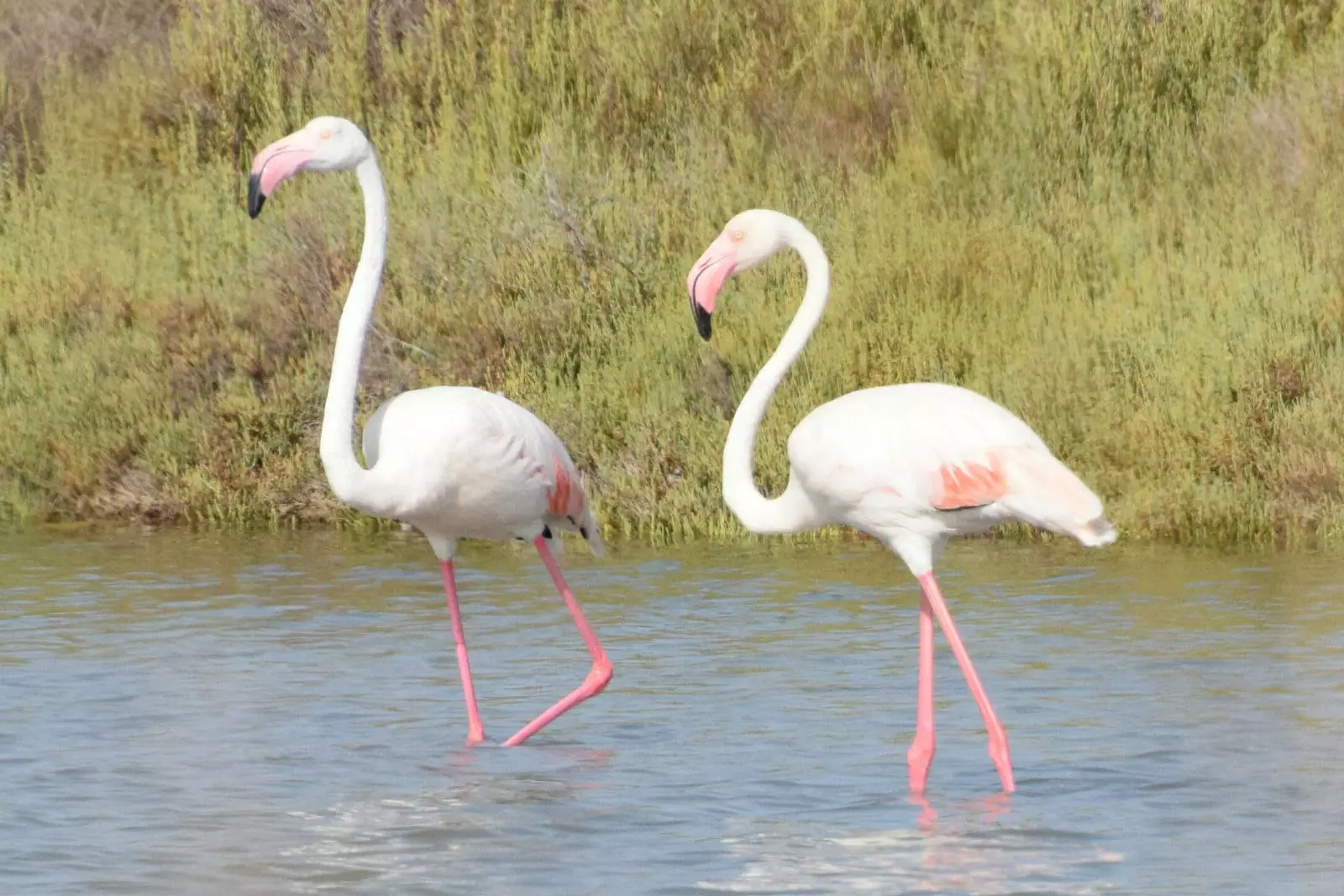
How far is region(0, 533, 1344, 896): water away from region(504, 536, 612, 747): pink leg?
88 millimetres

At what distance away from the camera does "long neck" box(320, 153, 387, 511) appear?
22.6ft

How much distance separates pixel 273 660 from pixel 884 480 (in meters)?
2.99

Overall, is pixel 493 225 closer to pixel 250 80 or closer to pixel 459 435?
pixel 250 80

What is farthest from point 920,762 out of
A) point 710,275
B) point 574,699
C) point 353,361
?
point 353,361

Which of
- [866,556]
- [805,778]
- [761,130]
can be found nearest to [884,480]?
[805,778]

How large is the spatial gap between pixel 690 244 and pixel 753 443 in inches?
240

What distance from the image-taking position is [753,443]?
22.5 ft

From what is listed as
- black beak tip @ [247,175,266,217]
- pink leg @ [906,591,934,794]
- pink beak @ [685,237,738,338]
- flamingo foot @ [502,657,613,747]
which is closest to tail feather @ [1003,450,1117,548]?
pink leg @ [906,591,934,794]

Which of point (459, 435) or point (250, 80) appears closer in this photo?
point (459, 435)

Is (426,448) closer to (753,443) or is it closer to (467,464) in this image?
(467,464)

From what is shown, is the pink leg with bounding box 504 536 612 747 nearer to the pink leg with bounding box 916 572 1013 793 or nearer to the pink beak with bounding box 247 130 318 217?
the pink leg with bounding box 916 572 1013 793

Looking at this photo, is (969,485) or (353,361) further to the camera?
(353,361)

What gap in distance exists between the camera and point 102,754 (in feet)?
22.7

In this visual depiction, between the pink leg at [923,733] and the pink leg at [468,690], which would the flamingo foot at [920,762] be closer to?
the pink leg at [923,733]
